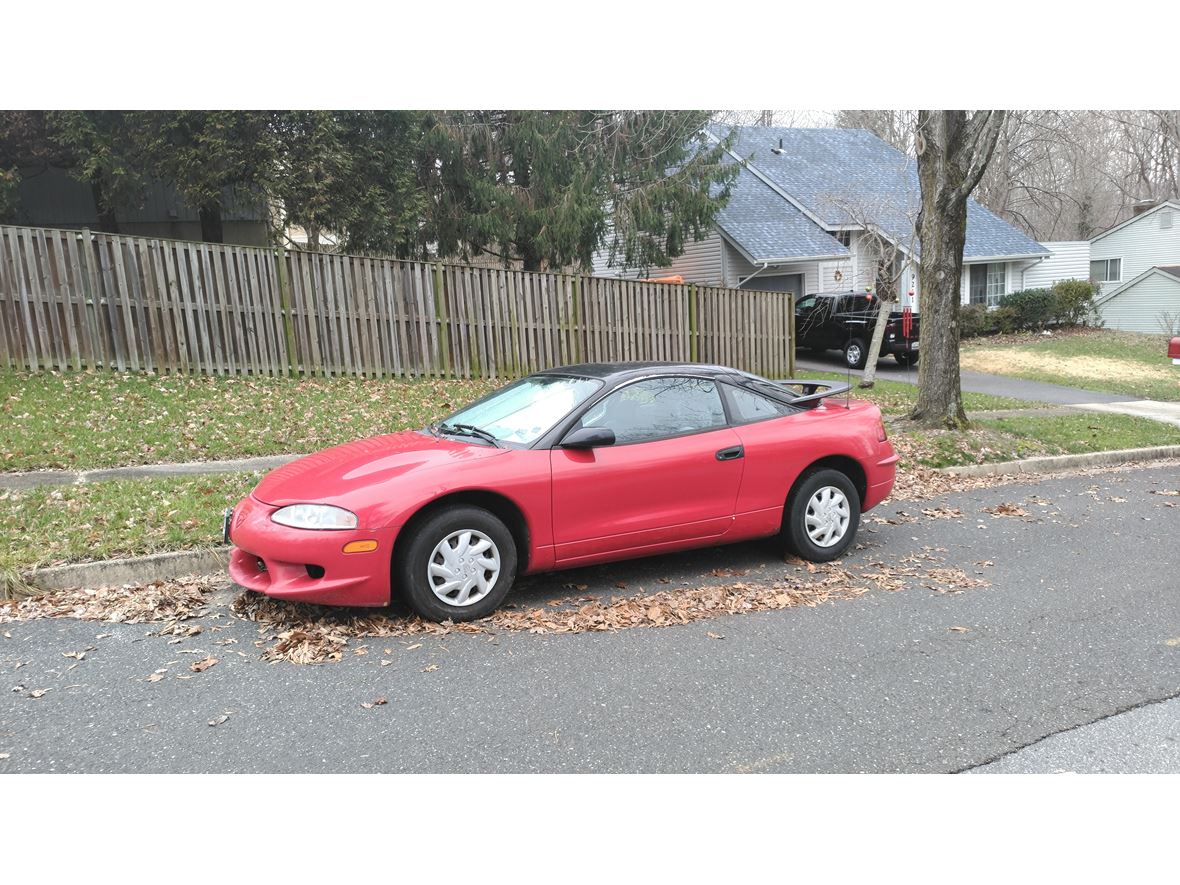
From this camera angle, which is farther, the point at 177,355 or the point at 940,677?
the point at 177,355

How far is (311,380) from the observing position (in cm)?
1296

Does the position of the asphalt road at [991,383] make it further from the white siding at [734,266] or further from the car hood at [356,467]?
the car hood at [356,467]

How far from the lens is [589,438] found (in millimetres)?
5242

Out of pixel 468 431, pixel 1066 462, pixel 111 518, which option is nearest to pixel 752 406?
pixel 468 431

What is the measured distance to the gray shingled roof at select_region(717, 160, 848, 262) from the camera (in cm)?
2416

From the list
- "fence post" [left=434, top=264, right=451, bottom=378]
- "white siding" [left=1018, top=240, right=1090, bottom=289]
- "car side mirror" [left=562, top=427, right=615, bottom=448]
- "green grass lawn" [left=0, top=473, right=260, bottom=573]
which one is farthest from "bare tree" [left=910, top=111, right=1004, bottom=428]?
"white siding" [left=1018, top=240, right=1090, bottom=289]

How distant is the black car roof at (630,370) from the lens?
5848mm

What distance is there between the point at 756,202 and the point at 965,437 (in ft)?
57.9

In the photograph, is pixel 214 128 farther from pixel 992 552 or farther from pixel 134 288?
pixel 992 552

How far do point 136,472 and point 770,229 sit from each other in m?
20.7

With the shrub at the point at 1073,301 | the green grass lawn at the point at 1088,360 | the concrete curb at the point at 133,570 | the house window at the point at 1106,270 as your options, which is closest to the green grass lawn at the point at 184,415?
the concrete curb at the point at 133,570

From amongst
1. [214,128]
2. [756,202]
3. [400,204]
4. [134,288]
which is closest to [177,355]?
[134,288]

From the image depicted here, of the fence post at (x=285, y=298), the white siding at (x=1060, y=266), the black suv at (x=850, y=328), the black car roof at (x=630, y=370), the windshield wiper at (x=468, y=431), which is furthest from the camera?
the white siding at (x=1060, y=266)

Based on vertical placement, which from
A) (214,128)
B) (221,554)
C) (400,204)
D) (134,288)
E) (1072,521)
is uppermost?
(214,128)
